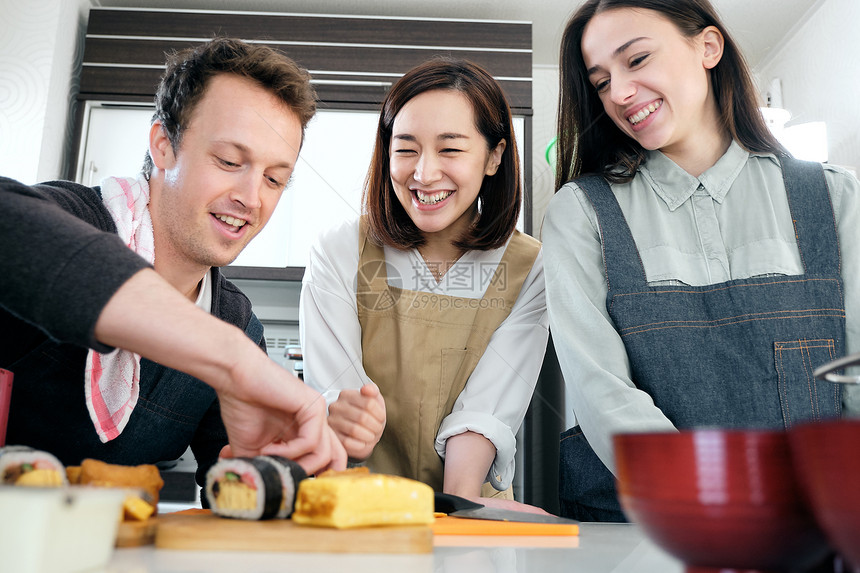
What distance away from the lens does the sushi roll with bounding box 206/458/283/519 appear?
0.51 meters

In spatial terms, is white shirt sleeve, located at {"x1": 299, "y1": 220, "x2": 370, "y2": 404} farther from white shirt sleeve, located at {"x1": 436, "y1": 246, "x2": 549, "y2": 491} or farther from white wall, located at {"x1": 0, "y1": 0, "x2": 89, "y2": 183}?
white wall, located at {"x1": 0, "y1": 0, "x2": 89, "y2": 183}

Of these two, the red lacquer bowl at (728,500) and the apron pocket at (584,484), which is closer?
the red lacquer bowl at (728,500)

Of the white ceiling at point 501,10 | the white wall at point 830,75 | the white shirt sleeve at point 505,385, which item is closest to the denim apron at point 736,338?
the white shirt sleeve at point 505,385

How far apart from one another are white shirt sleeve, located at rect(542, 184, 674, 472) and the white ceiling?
1.70 m

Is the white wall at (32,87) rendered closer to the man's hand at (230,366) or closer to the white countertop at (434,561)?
the man's hand at (230,366)

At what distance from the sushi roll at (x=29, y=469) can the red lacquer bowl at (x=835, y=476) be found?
447mm

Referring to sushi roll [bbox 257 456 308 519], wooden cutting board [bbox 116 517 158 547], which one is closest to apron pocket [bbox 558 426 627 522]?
sushi roll [bbox 257 456 308 519]

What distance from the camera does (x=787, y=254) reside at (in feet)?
3.13

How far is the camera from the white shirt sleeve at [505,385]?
1.08m

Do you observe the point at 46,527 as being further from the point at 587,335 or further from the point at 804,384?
the point at 804,384

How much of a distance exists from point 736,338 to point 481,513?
50cm

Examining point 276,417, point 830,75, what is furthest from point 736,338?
point 830,75

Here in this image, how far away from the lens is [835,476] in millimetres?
243

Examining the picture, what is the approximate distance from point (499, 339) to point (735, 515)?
89 cm
